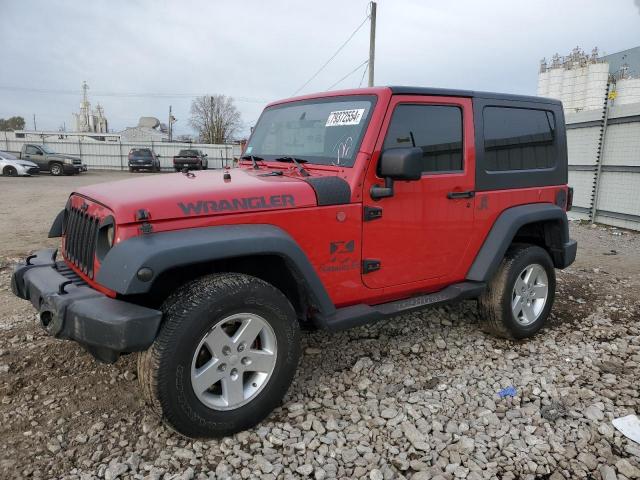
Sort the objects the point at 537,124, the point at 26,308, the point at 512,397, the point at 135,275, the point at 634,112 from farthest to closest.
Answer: the point at 634,112 < the point at 26,308 < the point at 537,124 < the point at 512,397 < the point at 135,275

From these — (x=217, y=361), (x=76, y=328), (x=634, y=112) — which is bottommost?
(x=217, y=361)

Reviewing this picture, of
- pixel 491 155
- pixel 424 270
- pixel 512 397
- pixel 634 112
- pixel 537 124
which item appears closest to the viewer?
pixel 512 397

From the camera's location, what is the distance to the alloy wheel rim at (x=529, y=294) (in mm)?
4062

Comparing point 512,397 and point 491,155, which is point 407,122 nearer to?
point 491,155

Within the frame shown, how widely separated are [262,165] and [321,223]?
984mm

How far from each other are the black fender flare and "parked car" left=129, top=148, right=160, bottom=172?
27717 millimetres

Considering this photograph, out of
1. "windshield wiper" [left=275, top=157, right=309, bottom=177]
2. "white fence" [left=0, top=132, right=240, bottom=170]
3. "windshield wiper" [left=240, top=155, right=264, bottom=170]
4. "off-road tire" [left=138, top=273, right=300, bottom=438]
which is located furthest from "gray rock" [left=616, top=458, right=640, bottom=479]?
"white fence" [left=0, top=132, right=240, bottom=170]

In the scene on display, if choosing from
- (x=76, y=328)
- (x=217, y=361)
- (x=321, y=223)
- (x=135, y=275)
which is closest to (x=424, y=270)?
(x=321, y=223)

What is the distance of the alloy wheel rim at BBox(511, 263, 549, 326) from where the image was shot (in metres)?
4.06

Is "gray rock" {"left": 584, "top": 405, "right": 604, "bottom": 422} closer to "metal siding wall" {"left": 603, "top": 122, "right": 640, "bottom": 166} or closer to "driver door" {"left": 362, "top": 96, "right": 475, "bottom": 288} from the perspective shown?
"driver door" {"left": 362, "top": 96, "right": 475, "bottom": 288}

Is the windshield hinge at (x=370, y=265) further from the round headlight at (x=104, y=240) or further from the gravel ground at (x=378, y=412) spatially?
the round headlight at (x=104, y=240)

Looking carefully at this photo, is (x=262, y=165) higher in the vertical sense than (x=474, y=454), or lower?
higher

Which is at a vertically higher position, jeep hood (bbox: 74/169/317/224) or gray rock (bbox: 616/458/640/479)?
jeep hood (bbox: 74/169/317/224)

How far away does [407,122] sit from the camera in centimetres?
330
